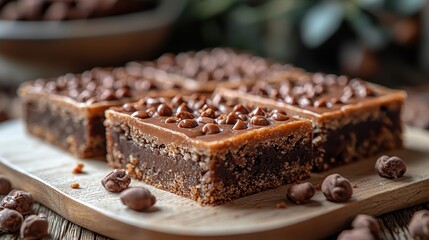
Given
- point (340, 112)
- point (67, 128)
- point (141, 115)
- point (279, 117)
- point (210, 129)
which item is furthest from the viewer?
point (67, 128)

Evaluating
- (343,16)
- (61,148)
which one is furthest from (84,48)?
(343,16)

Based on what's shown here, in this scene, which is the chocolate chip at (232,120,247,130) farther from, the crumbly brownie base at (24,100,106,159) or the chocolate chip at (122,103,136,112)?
the crumbly brownie base at (24,100,106,159)

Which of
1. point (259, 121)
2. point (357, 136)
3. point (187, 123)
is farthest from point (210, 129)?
point (357, 136)

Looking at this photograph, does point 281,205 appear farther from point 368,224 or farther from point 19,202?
point 19,202

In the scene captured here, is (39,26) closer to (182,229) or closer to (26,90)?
(26,90)

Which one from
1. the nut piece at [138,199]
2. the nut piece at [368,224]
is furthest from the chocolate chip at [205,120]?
the nut piece at [368,224]

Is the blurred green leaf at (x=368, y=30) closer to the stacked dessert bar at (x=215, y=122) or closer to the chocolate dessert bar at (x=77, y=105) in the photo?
the stacked dessert bar at (x=215, y=122)

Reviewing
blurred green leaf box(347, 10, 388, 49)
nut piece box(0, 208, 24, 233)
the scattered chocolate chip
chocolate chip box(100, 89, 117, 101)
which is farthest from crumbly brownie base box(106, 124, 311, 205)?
blurred green leaf box(347, 10, 388, 49)
